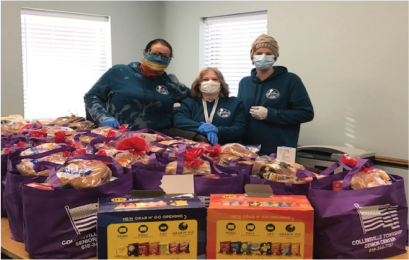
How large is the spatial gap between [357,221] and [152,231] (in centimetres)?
57

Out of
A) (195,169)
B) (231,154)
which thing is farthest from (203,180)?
(231,154)

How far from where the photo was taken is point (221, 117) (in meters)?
3.10

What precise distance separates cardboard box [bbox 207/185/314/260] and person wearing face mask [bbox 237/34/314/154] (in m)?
2.02

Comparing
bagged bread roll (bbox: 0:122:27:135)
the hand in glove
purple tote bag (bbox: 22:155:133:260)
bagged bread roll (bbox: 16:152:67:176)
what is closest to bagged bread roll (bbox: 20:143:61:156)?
bagged bread roll (bbox: 16:152:67:176)

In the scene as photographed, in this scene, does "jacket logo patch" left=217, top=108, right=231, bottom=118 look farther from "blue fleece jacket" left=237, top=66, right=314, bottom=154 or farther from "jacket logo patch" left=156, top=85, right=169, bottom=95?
"jacket logo patch" left=156, top=85, right=169, bottom=95

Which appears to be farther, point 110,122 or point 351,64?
point 351,64

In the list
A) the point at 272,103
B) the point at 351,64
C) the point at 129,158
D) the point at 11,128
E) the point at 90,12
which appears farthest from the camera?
the point at 90,12

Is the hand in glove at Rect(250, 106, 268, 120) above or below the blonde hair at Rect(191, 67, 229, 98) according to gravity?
below

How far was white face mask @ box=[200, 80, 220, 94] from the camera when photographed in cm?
309

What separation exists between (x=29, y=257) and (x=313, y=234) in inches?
32.6

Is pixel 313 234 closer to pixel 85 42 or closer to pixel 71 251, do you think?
pixel 71 251

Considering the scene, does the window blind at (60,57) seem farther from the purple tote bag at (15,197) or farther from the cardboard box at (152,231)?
the cardboard box at (152,231)

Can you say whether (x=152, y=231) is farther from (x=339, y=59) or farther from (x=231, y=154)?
(x=339, y=59)

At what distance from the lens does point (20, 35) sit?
4301 millimetres
